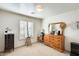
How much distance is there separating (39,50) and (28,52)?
178 mm

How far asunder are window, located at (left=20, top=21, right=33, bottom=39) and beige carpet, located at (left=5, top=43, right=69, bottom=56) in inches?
7.9

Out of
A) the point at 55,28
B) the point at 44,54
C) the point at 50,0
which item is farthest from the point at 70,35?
the point at 50,0

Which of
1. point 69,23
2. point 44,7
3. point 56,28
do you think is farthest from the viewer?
→ point 56,28

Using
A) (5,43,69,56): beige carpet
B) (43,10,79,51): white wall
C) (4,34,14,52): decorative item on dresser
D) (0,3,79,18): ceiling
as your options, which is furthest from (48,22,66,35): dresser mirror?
(4,34,14,52): decorative item on dresser

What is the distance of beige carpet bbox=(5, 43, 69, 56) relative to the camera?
4.19 ft

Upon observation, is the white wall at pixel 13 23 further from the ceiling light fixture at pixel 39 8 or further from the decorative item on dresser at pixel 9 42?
the ceiling light fixture at pixel 39 8

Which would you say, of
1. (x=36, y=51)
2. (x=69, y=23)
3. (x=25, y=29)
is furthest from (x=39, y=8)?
(x=36, y=51)

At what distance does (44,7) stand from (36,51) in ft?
2.33

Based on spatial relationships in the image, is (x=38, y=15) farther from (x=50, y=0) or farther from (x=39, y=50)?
(x=39, y=50)

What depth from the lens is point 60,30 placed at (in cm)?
145

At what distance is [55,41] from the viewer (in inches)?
56.9

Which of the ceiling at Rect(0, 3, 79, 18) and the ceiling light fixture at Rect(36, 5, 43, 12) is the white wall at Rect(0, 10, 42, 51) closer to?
the ceiling at Rect(0, 3, 79, 18)

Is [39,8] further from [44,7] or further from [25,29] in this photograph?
[25,29]

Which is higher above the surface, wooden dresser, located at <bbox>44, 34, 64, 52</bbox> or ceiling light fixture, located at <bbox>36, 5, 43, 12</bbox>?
ceiling light fixture, located at <bbox>36, 5, 43, 12</bbox>
